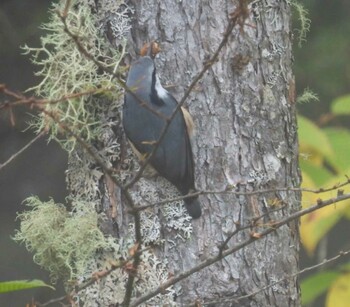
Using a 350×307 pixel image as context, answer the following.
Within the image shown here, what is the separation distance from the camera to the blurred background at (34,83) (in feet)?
13.9

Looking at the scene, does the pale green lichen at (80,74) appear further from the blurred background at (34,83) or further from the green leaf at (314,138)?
the blurred background at (34,83)

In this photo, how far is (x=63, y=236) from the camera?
234cm

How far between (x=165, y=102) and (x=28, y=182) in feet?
8.63

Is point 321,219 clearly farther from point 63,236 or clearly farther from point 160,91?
point 63,236

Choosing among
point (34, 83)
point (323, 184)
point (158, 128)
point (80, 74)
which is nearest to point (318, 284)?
point (323, 184)

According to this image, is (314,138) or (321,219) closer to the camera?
(321,219)

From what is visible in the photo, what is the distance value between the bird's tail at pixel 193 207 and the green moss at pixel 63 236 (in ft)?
0.63

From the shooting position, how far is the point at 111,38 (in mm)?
2295

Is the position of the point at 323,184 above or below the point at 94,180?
below

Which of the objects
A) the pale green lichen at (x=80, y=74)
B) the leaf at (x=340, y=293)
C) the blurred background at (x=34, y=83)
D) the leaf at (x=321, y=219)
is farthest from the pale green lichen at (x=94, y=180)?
the blurred background at (x=34, y=83)

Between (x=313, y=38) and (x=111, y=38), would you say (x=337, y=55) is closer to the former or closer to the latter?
(x=313, y=38)

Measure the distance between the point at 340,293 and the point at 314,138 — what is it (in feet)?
1.16

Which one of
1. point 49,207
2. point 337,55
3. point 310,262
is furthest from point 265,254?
point 310,262

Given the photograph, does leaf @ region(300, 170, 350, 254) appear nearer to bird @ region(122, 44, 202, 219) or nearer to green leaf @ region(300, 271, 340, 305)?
green leaf @ region(300, 271, 340, 305)
